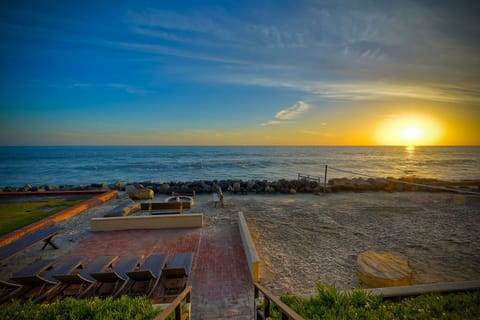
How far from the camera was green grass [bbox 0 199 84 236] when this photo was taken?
7.18m

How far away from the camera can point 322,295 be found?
3119 millimetres

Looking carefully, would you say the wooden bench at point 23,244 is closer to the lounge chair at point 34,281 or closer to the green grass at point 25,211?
the lounge chair at point 34,281

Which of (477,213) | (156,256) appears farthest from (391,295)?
(477,213)

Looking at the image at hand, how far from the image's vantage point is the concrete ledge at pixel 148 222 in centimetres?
705

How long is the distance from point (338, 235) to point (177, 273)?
505cm

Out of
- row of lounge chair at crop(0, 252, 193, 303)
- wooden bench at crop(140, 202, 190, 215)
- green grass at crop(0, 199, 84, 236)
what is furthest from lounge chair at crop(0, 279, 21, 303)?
wooden bench at crop(140, 202, 190, 215)

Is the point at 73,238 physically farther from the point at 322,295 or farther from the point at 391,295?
the point at 391,295

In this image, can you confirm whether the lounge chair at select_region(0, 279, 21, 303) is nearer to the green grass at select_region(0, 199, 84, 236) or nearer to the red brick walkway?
the red brick walkway

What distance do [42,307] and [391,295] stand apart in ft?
16.7

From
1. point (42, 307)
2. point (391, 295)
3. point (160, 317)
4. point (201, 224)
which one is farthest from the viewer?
point (201, 224)

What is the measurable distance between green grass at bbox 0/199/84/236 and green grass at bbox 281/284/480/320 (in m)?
8.69

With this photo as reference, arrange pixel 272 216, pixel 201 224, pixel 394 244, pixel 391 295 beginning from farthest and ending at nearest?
pixel 272 216 < pixel 201 224 < pixel 394 244 < pixel 391 295

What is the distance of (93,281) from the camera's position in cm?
397

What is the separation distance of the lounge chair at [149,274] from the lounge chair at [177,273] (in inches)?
6.9
